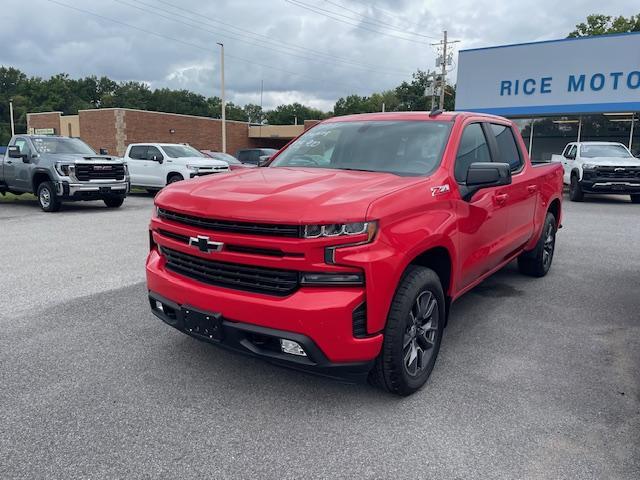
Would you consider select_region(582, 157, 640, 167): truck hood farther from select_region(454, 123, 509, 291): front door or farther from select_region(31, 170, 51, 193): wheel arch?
select_region(31, 170, 51, 193): wheel arch

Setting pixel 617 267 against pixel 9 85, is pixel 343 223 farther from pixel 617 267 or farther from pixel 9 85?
pixel 9 85

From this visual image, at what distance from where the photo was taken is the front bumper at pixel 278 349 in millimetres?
2732

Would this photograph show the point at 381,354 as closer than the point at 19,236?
Yes

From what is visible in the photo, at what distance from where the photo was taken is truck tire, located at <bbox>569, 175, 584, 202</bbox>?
15.5m

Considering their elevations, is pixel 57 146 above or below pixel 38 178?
above

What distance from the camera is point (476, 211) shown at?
3.94m

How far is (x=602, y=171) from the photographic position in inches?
579

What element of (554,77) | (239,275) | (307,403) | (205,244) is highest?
(554,77)

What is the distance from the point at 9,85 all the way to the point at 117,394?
125075 millimetres

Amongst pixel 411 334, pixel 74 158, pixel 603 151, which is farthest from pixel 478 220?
pixel 603 151

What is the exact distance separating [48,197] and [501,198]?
11366 millimetres

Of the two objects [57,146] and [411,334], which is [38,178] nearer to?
[57,146]

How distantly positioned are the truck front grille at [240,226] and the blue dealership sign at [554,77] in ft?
73.7

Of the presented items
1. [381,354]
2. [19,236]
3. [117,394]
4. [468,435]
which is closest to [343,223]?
[381,354]
